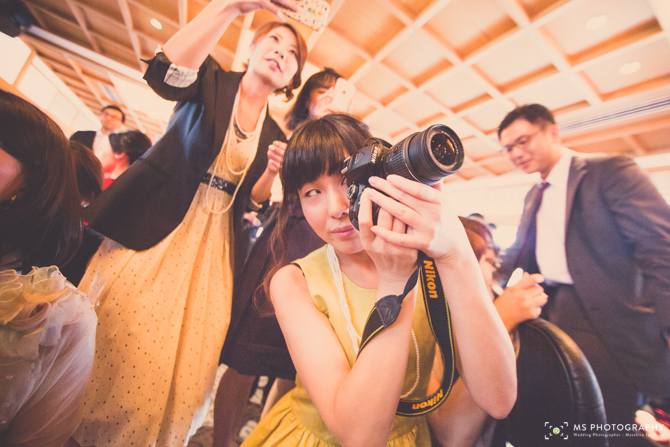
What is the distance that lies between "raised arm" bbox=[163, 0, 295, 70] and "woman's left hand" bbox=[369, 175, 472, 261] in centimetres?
77

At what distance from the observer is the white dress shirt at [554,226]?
1.42 m

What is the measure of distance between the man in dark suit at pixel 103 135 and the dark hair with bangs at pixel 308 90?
1503 millimetres

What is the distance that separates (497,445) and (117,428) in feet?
3.34

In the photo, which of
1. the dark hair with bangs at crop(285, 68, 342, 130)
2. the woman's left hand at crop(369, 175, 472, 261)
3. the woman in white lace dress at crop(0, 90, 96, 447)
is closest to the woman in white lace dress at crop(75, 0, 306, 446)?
the woman in white lace dress at crop(0, 90, 96, 447)

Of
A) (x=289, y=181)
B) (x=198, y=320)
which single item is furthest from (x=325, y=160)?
(x=198, y=320)

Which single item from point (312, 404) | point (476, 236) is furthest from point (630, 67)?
point (312, 404)

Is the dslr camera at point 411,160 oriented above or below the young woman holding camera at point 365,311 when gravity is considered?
above

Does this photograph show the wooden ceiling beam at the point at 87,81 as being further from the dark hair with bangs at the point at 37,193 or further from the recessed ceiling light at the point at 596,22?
the recessed ceiling light at the point at 596,22

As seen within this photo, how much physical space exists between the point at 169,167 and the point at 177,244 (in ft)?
0.91

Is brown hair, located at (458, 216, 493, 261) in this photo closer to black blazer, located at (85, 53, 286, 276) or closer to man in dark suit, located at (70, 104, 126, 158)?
black blazer, located at (85, 53, 286, 276)

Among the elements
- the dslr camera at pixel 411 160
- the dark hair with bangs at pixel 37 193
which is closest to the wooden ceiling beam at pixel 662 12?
the dslr camera at pixel 411 160

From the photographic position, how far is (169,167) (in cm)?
84

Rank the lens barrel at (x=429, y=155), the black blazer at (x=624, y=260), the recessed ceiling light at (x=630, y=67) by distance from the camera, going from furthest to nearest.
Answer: the recessed ceiling light at (x=630, y=67) < the black blazer at (x=624, y=260) < the lens barrel at (x=429, y=155)

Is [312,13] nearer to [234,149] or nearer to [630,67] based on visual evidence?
[234,149]
